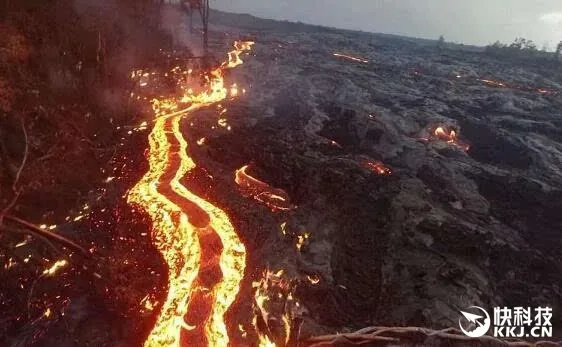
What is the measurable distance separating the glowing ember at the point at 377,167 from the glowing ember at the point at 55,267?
14.2 m

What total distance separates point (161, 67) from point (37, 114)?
582 inches

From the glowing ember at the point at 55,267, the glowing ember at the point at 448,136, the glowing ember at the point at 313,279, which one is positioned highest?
the glowing ember at the point at 448,136

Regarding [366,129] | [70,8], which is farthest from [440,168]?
[70,8]

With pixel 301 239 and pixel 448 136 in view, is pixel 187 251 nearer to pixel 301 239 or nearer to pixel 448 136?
pixel 301 239

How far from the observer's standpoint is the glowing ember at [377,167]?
20631 mm

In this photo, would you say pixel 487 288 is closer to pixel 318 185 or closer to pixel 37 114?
pixel 318 185

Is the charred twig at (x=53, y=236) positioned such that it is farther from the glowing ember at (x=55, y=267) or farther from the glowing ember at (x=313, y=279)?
the glowing ember at (x=313, y=279)

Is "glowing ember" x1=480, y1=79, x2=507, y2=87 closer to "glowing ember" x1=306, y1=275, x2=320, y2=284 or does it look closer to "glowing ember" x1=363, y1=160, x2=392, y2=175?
"glowing ember" x1=363, y1=160, x2=392, y2=175

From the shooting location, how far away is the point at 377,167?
832 inches

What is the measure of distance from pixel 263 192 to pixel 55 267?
27.1 feet

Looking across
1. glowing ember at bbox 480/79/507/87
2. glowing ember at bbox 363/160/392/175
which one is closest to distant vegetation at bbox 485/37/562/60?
glowing ember at bbox 480/79/507/87

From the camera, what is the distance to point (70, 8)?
20.2 meters

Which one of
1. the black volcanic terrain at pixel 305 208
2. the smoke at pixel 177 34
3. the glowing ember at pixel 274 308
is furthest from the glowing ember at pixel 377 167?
the smoke at pixel 177 34

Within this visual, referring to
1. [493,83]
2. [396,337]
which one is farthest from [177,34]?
[396,337]
